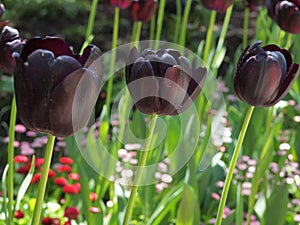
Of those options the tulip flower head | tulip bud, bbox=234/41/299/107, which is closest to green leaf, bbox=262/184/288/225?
the tulip flower head

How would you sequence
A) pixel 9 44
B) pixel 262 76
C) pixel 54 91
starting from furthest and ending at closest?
Result: pixel 9 44 → pixel 262 76 → pixel 54 91

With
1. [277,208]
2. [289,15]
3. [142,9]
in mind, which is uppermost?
[289,15]

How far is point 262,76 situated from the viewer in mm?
1062

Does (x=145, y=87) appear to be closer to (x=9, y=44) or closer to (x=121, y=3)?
(x=9, y=44)

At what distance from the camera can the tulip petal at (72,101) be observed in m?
0.84

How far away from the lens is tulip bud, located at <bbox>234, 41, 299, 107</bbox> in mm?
1063

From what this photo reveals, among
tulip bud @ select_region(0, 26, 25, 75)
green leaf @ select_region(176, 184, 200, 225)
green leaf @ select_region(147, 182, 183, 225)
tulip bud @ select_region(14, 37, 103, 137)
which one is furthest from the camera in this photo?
green leaf @ select_region(147, 182, 183, 225)

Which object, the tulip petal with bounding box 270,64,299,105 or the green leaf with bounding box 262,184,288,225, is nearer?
the tulip petal with bounding box 270,64,299,105

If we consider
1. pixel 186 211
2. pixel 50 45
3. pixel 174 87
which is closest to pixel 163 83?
pixel 174 87

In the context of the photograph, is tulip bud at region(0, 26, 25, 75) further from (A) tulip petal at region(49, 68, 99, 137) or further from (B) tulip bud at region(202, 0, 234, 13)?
(B) tulip bud at region(202, 0, 234, 13)

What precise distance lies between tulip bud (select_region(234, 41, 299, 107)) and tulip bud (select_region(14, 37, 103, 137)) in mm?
304

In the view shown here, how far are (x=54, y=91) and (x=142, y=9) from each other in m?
1.16

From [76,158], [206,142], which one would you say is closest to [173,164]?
[206,142]

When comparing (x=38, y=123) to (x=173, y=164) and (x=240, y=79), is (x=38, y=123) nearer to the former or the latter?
(x=240, y=79)
